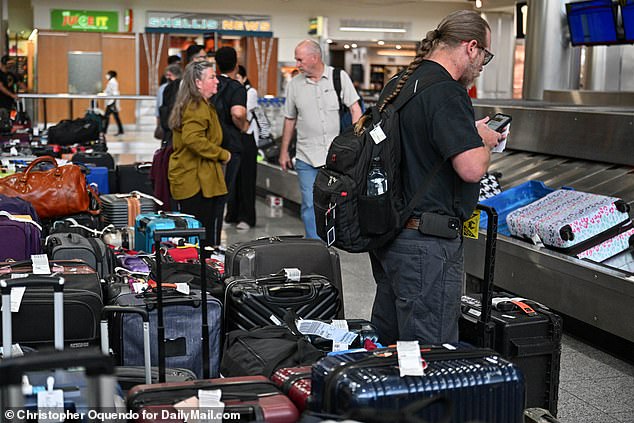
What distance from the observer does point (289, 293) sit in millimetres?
3568

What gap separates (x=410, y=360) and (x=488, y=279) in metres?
0.94

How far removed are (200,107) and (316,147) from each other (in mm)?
916

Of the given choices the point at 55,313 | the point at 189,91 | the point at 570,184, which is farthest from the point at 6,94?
the point at 55,313

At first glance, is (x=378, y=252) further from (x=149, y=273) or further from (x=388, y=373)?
(x=149, y=273)

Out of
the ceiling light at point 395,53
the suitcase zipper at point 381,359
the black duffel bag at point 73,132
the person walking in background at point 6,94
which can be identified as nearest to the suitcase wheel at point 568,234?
the suitcase zipper at point 381,359

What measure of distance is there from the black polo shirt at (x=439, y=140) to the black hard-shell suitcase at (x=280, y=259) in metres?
1.15

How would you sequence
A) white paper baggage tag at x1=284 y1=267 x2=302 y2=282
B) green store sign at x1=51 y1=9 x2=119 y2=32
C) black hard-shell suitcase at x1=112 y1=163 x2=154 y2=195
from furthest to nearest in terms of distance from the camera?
green store sign at x1=51 y1=9 x2=119 y2=32
black hard-shell suitcase at x1=112 y1=163 x2=154 y2=195
white paper baggage tag at x1=284 y1=267 x2=302 y2=282

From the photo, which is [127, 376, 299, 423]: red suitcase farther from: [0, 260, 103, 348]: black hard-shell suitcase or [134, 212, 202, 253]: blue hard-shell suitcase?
[134, 212, 202, 253]: blue hard-shell suitcase

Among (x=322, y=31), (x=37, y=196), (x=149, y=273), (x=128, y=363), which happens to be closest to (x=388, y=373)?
(x=128, y=363)

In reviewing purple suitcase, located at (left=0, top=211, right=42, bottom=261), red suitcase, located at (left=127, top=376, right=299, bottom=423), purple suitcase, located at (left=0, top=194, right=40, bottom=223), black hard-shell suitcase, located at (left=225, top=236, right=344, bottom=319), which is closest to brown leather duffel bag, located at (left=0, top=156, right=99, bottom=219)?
purple suitcase, located at (left=0, top=194, right=40, bottom=223)

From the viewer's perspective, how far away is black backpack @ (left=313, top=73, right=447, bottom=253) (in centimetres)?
313

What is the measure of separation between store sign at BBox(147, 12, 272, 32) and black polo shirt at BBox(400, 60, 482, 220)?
23.4 meters

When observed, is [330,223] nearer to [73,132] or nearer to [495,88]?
[73,132]

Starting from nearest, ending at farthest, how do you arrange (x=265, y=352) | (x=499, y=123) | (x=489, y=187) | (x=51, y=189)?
(x=265, y=352) < (x=499, y=123) < (x=51, y=189) < (x=489, y=187)
